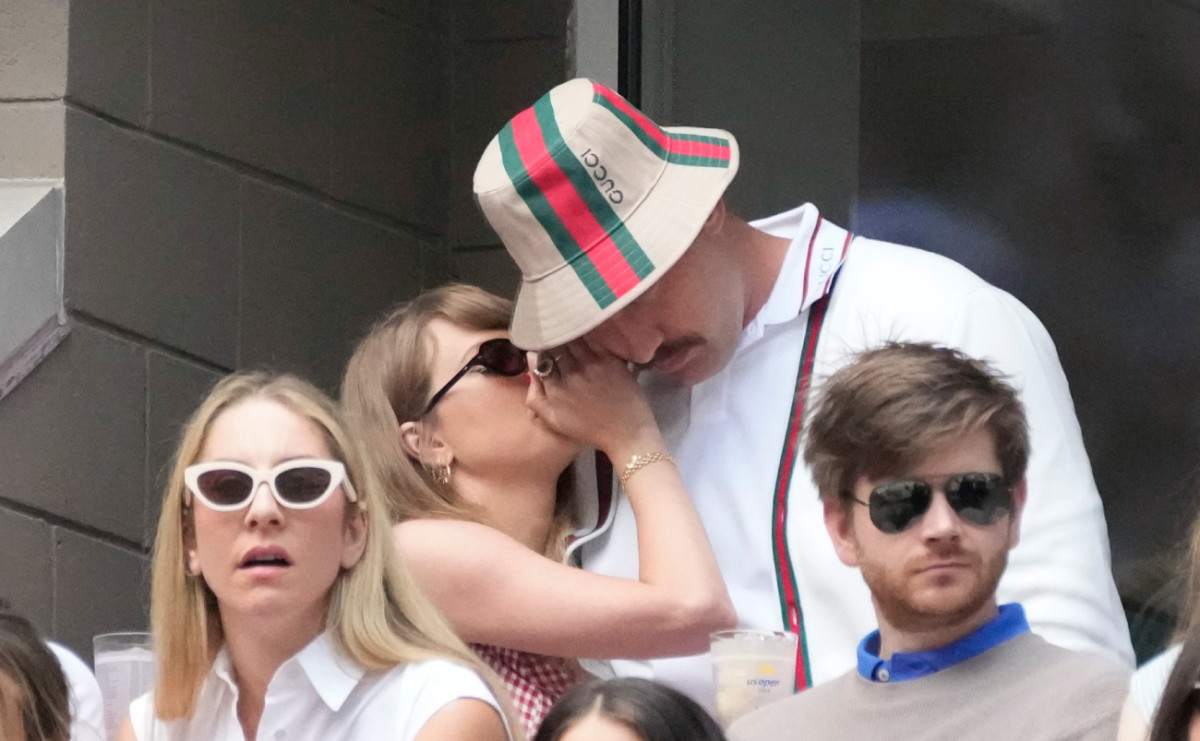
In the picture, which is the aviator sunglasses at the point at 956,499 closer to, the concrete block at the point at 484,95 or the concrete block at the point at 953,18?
the concrete block at the point at 953,18

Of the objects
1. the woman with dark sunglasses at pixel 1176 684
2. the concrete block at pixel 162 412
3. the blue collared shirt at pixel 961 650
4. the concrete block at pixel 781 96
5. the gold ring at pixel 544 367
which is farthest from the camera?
the concrete block at pixel 781 96

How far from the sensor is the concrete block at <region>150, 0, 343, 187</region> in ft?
13.7

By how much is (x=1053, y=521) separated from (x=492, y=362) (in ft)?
3.25

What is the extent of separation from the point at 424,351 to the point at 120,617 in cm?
116

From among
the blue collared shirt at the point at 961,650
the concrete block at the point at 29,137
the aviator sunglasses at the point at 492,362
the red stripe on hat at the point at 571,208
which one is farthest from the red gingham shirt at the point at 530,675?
the concrete block at the point at 29,137

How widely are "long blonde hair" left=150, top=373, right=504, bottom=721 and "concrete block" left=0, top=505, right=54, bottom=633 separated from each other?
110cm

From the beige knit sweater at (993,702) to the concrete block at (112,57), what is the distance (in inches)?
88.0

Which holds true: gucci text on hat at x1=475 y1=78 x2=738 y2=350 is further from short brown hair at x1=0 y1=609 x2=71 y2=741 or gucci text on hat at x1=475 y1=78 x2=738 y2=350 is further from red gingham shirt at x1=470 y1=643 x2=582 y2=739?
short brown hair at x1=0 y1=609 x2=71 y2=741

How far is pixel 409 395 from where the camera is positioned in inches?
128

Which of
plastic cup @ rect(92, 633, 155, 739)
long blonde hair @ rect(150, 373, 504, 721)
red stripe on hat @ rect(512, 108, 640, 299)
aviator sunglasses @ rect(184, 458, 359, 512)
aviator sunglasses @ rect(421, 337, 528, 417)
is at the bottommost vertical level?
plastic cup @ rect(92, 633, 155, 739)

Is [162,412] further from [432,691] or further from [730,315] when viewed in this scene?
[432,691]

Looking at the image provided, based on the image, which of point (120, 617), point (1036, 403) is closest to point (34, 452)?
point (120, 617)

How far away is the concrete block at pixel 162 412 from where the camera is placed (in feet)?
13.3

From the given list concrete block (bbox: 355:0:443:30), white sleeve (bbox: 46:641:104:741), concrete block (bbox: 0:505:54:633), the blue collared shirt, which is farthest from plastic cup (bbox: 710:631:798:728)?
concrete block (bbox: 355:0:443:30)
